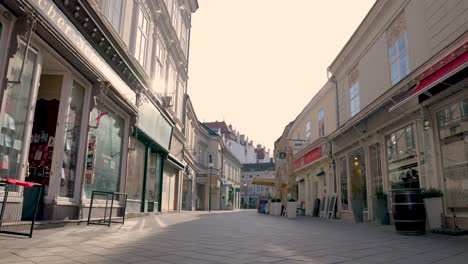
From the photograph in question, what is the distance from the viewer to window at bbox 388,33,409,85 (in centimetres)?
1105

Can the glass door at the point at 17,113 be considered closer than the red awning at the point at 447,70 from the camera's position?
Yes

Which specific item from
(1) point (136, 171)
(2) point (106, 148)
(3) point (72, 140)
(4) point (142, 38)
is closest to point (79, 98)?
(3) point (72, 140)

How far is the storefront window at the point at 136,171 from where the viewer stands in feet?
43.2

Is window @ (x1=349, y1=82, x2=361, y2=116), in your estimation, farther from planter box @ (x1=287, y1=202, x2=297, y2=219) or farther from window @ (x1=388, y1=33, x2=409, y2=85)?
planter box @ (x1=287, y1=202, x2=297, y2=219)

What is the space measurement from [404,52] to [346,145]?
5774 mm

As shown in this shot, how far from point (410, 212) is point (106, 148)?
27.0 feet

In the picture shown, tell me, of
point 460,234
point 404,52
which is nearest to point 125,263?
point 460,234

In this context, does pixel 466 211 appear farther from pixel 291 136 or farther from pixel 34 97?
pixel 291 136

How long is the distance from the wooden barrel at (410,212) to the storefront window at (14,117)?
783 centimetres

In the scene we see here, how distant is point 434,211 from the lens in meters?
8.44

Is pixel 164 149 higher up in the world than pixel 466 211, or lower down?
higher up

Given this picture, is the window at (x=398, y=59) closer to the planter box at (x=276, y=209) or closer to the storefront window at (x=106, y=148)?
the storefront window at (x=106, y=148)

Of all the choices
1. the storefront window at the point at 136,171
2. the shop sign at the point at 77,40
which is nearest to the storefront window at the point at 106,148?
the shop sign at the point at 77,40

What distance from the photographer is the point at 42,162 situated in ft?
25.4
